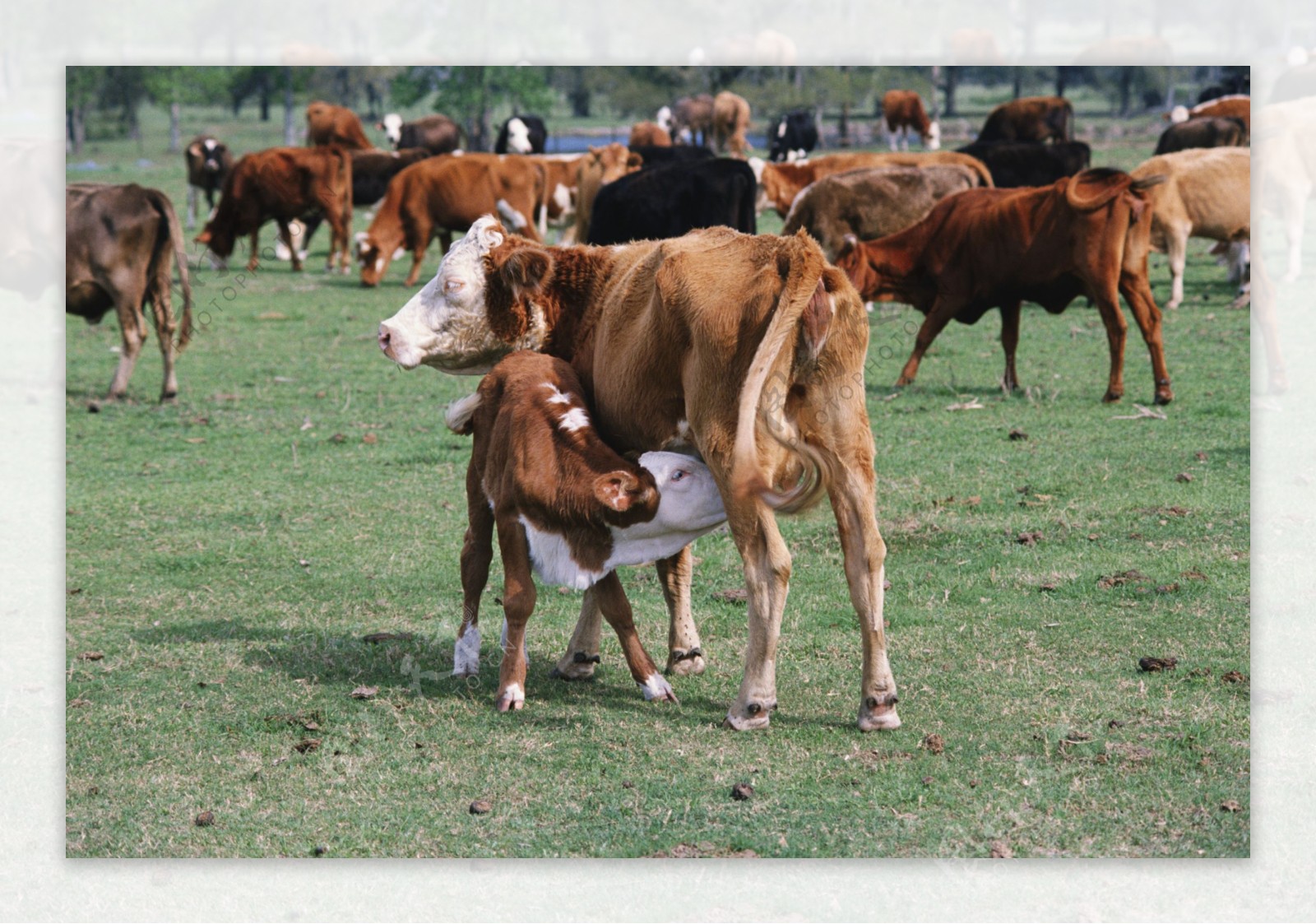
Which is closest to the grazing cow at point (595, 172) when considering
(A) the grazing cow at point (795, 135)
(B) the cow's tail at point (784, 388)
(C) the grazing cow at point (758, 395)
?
(A) the grazing cow at point (795, 135)

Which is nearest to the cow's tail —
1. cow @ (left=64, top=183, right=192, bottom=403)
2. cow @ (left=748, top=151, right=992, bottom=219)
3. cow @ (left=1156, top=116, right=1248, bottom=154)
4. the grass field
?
the grass field

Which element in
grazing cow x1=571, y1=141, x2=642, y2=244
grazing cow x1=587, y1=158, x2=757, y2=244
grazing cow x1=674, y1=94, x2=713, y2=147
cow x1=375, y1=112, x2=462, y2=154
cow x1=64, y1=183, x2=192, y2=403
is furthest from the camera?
grazing cow x1=674, y1=94, x2=713, y2=147

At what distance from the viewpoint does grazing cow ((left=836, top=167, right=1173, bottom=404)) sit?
1037cm

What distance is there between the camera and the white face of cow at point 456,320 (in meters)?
5.64

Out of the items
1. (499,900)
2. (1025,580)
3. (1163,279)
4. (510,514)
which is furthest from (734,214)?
(499,900)

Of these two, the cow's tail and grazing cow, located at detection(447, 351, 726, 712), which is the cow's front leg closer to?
grazing cow, located at detection(447, 351, 726, 712)

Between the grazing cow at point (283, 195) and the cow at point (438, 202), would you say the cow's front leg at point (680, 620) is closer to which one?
the cow at point (438, 202)

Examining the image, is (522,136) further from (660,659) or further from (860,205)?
(660,659)

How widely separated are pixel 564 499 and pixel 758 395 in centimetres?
80

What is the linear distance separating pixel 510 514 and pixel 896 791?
1.56 meters

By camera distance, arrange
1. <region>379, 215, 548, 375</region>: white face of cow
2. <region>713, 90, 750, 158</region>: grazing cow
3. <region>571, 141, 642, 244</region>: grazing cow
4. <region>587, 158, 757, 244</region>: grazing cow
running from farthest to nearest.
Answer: <region>713, 90, 750, 158</region>: grazing cow, <region>571, 141, 642, 244</region>: grazing cow, <region>587, 158, 757, 244</region>: grazing cow, <region>379, 215, 548, 375</region>: white face of cow

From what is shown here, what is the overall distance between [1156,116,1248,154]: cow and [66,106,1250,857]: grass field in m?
11.6

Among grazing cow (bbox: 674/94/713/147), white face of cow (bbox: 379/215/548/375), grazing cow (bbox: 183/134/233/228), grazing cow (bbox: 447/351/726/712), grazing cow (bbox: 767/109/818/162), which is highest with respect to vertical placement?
grazing cow (bbox: 674/94/713/147)

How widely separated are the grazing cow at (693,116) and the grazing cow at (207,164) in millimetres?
11057
